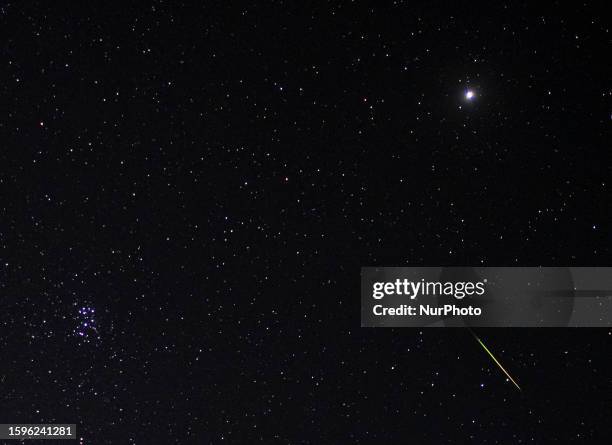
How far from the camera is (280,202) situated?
27.2 inches

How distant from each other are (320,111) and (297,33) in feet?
0.32

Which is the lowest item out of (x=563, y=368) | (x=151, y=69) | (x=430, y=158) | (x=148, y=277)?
(x=563, y=368)

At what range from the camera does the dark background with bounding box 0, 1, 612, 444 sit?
68 cm

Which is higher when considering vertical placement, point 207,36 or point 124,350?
point 207,36

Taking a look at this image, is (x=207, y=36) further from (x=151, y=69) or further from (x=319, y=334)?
(x=319, y=334)

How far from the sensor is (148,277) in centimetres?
69

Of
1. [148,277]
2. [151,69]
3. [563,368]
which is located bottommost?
[563,368]

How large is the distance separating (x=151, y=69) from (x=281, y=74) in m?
0.16

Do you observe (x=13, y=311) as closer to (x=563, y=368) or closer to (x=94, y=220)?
(x=94, y=220)

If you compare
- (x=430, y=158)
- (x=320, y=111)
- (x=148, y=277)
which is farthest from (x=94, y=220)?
(x=430, y=158)

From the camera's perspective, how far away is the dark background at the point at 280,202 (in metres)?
0.68

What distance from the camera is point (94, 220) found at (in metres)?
0.69

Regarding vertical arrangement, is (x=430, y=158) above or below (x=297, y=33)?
below

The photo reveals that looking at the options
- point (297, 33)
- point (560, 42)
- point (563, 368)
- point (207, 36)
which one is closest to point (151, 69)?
point (207, 36)
